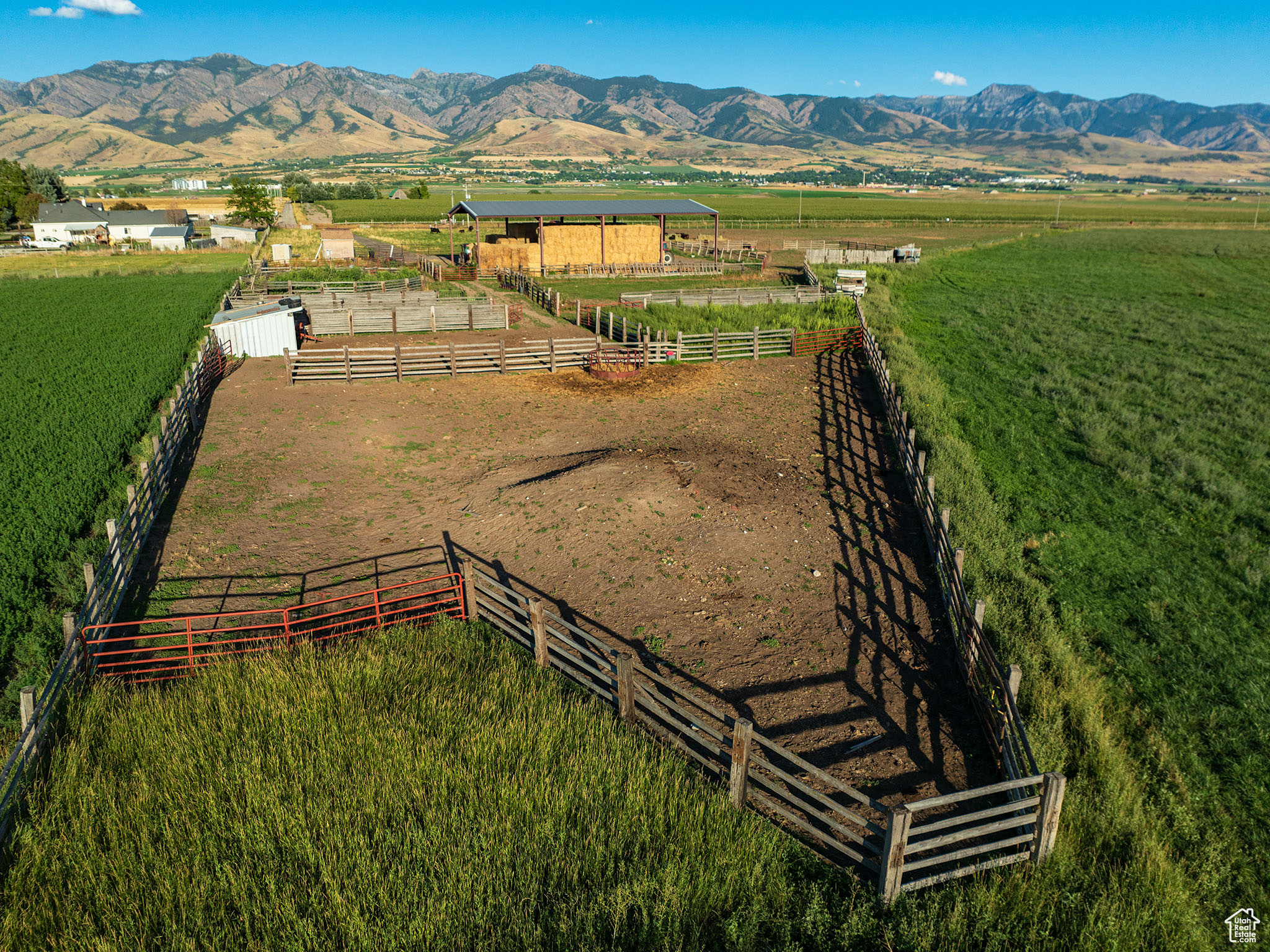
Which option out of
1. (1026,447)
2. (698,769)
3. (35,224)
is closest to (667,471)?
(698,769)

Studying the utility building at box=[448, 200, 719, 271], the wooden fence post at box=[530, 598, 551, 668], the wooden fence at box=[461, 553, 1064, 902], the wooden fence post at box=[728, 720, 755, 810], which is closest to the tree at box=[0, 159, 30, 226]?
the utility building at box=[448, 200, 719, 271]

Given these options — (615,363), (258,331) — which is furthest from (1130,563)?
(258,331)

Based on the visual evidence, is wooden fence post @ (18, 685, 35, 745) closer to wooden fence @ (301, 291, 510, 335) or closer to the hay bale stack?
wooden fence @ (301, 291, 510, 335)

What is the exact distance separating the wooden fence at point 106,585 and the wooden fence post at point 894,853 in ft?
25.1

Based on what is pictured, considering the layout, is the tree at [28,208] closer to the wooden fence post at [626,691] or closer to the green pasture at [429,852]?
the green pasture at [429,852]

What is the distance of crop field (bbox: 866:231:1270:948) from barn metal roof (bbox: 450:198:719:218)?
23.1 metres

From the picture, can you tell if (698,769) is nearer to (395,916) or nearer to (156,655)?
(395,916)

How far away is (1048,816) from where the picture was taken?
6.62 meters

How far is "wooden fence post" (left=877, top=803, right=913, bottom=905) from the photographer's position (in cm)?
623

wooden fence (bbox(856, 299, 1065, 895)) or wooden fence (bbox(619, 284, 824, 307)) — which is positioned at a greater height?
wooden fence (bbox(619, 284, 824, 307))

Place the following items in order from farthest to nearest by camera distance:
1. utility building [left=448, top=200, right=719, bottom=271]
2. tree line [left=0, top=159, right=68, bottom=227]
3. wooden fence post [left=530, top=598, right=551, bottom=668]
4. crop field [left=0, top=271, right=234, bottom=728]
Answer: tree line [left=0, top=159, right=68, bottom=227]
utility building [left=448, top=200, right=719, bottom=271]
crop field [left=0, top=271, right=234, bottom=728]
wooden fence post [left=530, top=598, right=551, bottom=668]

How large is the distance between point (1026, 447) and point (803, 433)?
5719 millimetres

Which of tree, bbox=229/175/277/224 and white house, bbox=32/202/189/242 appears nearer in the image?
tree, bbox=229/175/277/224

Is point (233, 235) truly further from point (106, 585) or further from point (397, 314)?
point (106, 585)
